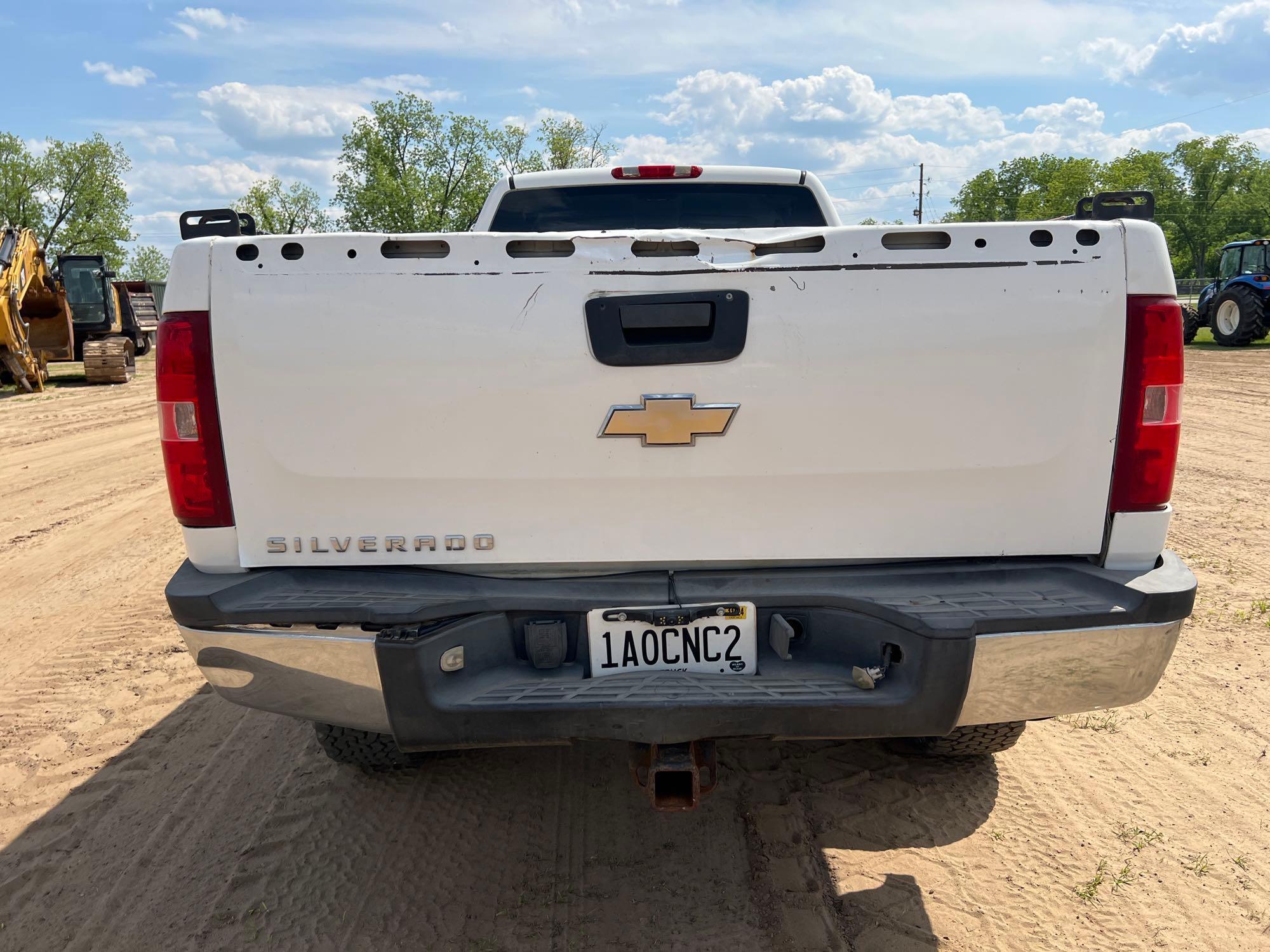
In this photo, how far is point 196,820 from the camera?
308 centimetres

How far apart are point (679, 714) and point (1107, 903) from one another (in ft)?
5.01

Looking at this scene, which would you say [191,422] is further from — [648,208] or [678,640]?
[648,208]

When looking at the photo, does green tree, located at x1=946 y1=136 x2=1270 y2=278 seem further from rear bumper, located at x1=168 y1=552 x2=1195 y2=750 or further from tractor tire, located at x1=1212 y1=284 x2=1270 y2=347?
rear bumper, located at x1=168 y1=552 x2=1195 y2=750

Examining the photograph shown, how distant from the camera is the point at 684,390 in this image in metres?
2.23

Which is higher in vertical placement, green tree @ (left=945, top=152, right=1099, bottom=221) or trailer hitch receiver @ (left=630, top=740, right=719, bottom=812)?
green tree @ (left=945, top=152, right=1099, bottom=221)

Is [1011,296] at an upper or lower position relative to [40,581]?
upper

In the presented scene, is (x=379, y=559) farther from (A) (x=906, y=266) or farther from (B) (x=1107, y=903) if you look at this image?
(B) (x=1107, y=903)

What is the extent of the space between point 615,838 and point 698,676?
3.14 ft

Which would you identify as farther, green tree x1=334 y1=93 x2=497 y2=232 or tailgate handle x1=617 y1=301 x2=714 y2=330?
green tree x1=334 y1=93 x2=497 y2=232

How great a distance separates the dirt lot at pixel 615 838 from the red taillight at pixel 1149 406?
1.28m

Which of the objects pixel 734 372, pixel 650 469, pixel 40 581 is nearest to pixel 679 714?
pixel 650 469

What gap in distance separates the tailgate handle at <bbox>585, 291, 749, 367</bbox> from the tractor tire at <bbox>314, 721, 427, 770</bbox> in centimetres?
169

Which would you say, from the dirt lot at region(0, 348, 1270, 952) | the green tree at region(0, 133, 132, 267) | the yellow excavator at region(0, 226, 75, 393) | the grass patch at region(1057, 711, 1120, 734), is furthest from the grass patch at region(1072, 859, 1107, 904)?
the green tree at region(0, 133, 132, 267)

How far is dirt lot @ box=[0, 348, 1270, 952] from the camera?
8.28 ft
